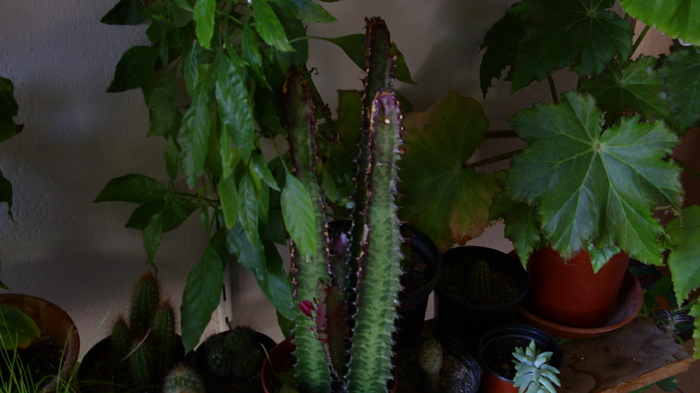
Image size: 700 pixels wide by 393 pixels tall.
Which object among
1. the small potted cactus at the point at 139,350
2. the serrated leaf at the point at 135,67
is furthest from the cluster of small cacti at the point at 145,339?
the serrated leaf at the point at 135,67

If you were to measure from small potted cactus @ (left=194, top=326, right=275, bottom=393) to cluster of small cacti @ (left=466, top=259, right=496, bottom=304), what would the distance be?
404mm

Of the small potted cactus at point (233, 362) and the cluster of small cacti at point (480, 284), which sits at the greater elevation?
the cluster of small cacti at point (480, 284)

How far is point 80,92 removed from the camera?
1024 mm

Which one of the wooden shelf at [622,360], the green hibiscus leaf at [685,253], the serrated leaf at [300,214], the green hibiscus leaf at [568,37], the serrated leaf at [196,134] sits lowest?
the wooden shelf at [622,360]

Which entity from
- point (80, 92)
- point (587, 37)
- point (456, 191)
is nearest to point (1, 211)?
point (80, 92)

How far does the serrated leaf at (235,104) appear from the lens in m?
0.69

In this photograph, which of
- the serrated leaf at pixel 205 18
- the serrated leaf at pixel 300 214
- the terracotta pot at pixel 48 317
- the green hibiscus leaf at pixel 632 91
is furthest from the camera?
the green hibiscus leaf at pixel 632 91

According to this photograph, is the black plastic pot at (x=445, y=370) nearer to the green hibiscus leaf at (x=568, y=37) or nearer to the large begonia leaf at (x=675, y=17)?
the green hibiscus leaf at (x=568, y=37)

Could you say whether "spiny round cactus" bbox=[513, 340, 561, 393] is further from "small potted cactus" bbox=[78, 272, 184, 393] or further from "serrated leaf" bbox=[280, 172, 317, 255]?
"small potted cactus" bbox=[78, 272, 184, 393]

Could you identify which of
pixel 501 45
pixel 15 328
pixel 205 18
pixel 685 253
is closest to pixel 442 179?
pixel 501 45

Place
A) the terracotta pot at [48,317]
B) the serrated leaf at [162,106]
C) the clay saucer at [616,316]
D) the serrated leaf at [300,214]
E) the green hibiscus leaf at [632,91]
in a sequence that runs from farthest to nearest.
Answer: the clay saucer at [616,316] → the green hibiscus leaf at [632,91] → the terracotta pot at [48,317] → the serrated leaf at [162,106] → the serrated leaf at [300,214]

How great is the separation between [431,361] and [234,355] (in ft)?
1.11

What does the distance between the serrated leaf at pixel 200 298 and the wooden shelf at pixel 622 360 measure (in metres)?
0.66

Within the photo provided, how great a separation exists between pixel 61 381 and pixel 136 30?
1.90ft
